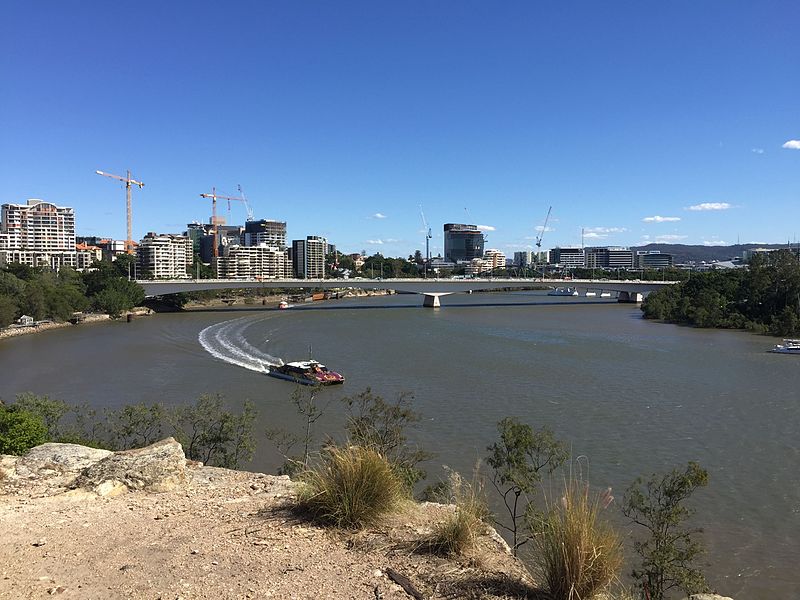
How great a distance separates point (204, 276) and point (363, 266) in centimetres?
4537

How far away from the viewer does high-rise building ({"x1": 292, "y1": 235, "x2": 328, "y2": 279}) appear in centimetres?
12435

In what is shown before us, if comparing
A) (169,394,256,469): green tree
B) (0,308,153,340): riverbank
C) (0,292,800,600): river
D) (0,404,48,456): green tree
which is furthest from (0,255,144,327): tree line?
(0,404,48,456): green tree

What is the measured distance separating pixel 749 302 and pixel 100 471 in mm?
45730

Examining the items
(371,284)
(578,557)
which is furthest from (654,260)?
(578,557)

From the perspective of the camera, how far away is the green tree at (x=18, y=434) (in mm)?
7848

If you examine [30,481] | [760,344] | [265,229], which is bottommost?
[760,344]

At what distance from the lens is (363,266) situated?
138375 mm

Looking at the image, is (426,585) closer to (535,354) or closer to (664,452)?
(664,452)

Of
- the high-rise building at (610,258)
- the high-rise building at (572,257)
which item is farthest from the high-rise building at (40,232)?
the high-rise building at (610,258)

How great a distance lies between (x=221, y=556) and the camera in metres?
3.59

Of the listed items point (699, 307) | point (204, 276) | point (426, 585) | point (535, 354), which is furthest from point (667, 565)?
point (204, 276)

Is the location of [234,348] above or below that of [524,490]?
below

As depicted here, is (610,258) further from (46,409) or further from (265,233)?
(46,409)

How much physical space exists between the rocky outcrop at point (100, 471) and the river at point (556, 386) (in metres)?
5.34
